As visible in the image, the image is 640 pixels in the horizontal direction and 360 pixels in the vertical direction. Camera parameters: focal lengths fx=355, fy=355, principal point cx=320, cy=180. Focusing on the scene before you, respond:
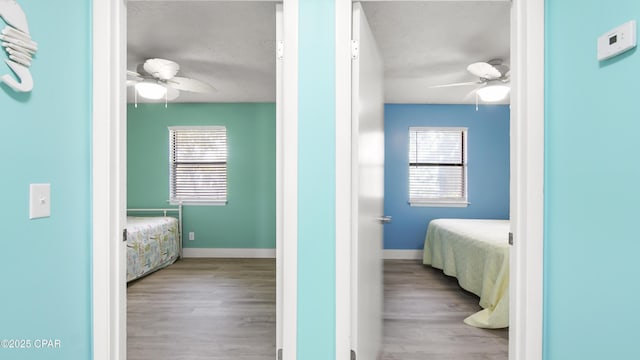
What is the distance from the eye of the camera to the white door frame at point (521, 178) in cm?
150

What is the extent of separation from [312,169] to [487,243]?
7.83ft

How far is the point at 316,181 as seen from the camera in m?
1.57

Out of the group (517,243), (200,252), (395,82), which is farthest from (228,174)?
(517,243)

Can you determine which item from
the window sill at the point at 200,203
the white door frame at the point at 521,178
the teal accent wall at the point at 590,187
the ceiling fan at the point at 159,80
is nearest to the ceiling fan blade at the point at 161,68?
the ceiling fan at the point at 159,80

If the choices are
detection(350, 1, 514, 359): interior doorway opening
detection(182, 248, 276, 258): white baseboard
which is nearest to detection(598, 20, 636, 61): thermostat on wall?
detection(350, 1, 514, 359): interior doorway opening

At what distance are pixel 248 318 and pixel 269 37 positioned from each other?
233 centimetres

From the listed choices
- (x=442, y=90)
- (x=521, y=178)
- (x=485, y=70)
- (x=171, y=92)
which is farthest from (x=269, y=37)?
(x=442, y=90)

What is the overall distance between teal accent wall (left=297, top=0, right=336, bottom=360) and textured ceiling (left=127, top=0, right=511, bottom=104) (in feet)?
1.35

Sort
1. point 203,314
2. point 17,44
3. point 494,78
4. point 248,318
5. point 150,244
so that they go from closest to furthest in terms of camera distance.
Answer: point 17,44 → point 248,318 → point 203,314 → point 494,78 → point 150,244

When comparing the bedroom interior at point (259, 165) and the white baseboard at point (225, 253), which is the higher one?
the bedroom interior at point (259, 165)

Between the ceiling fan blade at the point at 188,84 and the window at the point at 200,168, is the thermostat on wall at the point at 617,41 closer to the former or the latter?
the ceiling fan blade at the point at 188,84

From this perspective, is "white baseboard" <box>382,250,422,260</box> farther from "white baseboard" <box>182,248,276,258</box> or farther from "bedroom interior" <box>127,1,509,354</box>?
"white baseboard" <box>182,248,276,258</box>

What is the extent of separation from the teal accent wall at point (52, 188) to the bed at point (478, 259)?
2726mm

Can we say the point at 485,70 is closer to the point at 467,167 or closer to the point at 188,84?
the point at 467,167
